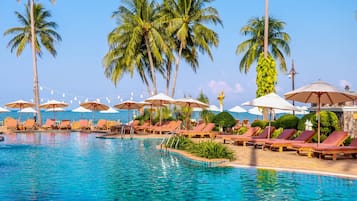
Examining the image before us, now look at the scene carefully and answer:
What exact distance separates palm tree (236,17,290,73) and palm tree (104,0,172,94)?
601 cm

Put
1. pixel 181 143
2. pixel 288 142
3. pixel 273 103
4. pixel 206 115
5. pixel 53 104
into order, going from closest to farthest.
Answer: pixel 288 142, pixel 181 143, pixel 273 103, pixel 206 115, pixel 53 104

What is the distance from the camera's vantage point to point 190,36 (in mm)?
35531

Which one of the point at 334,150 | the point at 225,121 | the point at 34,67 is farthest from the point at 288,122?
the point at 34,67

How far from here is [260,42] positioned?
3444 cm

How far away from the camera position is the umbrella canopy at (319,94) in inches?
570

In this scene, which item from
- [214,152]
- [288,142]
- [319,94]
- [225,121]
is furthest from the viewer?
[225,121]

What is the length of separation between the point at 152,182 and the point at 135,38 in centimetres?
2395

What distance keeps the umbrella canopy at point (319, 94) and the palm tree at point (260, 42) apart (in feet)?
57.8

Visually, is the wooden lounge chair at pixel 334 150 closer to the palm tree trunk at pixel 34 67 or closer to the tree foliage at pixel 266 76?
the tree foliage at pixel 266 76

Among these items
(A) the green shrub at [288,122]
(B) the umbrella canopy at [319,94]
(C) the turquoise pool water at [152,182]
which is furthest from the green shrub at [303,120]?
(C) the turquoise pool water at [152,182]

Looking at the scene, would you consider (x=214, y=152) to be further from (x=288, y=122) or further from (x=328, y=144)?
(x=288, y=122)

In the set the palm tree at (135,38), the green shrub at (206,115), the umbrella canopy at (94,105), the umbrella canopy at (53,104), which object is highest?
the palm tree at (135,38)

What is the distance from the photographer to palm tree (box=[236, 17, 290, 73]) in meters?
34.1

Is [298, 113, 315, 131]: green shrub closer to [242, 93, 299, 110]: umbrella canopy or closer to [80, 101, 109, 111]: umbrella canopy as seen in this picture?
[242, 93, 299, 110]: umbrella canopy
